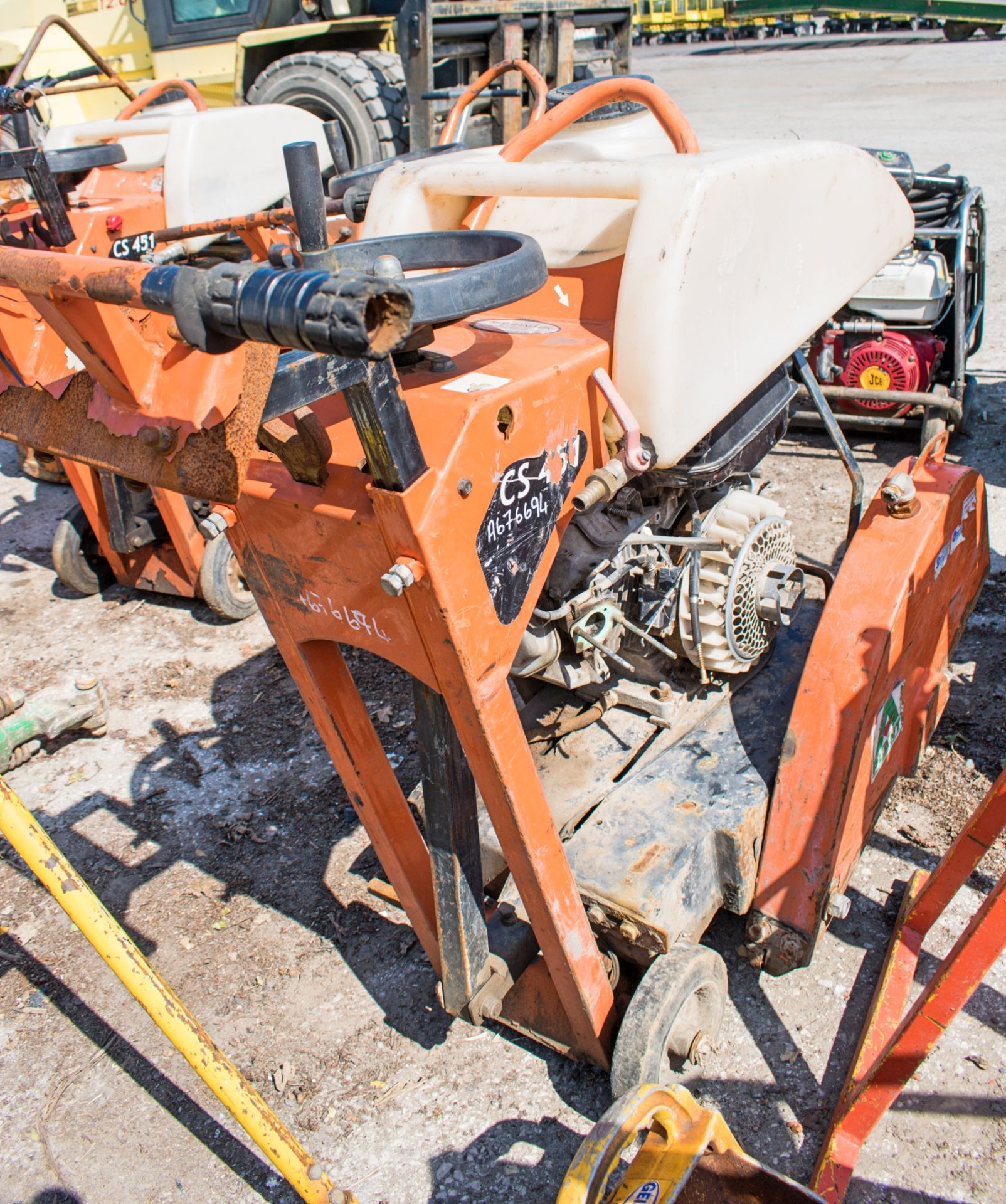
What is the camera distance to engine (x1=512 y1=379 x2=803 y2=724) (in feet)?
7.18

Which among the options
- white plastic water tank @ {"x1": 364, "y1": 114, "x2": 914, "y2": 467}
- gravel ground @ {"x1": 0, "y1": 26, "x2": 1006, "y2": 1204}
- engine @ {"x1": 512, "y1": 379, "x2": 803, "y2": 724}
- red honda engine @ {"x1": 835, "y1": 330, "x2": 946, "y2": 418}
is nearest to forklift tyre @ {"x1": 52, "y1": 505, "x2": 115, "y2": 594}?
gravel ground @ {"x1": 0, "y1": 26, "x2": 1006, "y2": 1204}

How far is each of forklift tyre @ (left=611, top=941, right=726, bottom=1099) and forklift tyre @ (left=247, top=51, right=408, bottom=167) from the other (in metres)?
Result: 7.02

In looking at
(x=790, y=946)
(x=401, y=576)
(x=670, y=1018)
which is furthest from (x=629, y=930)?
(x=401, y=576)

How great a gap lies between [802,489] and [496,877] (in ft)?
11.3

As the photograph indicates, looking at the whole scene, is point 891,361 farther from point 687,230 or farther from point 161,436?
point 161,436

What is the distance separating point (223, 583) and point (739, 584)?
2.68 m

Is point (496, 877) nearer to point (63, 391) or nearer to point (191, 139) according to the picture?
point (63, 391)

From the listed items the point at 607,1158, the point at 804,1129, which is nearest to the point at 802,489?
the point at 804,1129

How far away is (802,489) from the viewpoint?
520cm

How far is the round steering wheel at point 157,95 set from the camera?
15.9 feet

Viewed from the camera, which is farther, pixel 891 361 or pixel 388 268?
pixel 891 361

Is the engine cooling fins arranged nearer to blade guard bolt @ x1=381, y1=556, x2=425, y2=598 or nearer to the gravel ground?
the gravel ground

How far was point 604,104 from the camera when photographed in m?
2.11

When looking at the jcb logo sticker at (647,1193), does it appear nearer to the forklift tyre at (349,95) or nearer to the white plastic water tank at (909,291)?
the white plastic water tank at (909,291)
